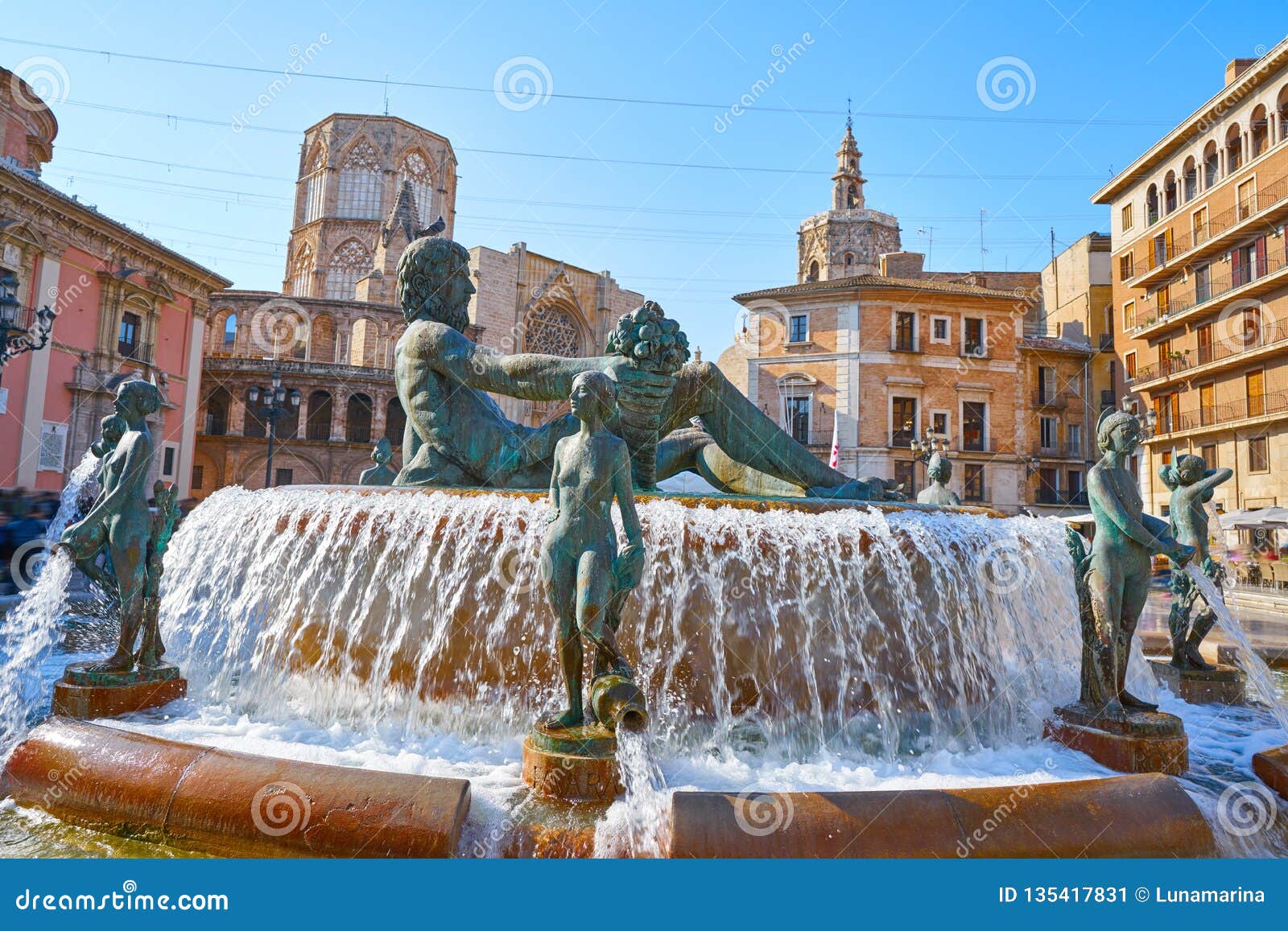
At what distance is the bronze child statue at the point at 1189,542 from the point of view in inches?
256

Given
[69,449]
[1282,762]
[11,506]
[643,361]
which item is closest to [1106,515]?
[1282,762]

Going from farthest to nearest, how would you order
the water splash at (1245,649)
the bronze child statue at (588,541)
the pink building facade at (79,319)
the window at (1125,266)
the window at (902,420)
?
the window at (1125,266) < the window at (902,420) < the pink building facade at (79,319) < the water splash at (1245,649) < the bronze child statue at (588,541)

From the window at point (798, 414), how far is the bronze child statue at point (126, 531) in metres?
32.3

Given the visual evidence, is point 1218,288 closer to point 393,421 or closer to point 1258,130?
point 1258,130

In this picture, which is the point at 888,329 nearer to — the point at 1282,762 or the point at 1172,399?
the point at 1172,399

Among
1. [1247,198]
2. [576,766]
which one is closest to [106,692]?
[576,766]

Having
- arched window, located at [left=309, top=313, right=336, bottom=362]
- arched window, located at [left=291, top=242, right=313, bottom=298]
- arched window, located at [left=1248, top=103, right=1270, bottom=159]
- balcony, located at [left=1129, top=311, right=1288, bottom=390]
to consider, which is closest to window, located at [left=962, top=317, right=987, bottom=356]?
balcony, located at [left=1129, top=311, right=1288, bottom=390]

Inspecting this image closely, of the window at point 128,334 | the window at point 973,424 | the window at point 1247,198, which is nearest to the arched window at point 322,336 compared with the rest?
the window at point 128,334

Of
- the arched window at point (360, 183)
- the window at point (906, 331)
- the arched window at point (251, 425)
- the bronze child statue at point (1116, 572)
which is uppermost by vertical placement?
the arched window at point (360, 183)

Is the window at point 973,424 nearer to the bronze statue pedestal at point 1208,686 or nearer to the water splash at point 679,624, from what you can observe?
the bronze statue pedestal at point 1208,686

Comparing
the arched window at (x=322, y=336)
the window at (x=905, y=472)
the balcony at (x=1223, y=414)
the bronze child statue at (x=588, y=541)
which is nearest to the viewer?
the bronze child statue at (x=588, y=541)

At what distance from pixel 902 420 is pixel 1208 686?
98.8ft

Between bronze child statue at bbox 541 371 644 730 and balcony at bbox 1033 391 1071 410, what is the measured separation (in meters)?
39.9

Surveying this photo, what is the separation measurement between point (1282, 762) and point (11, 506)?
18.6m
